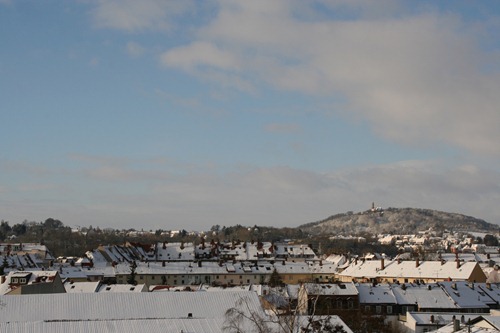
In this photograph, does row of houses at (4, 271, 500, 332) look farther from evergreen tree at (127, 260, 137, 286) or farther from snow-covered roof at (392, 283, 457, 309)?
evergreen tree at (127, 260, 137, 286)

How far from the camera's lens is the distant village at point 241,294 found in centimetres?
4555

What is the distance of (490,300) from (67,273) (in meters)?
56.5

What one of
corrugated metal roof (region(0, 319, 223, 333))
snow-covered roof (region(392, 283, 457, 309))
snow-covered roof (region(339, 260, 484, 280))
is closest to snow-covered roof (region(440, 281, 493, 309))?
snow-covered roof (region(392, 283, 457, 309))

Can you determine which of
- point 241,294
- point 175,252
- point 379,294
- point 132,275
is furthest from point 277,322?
point 175,252

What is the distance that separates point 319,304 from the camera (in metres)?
65.4

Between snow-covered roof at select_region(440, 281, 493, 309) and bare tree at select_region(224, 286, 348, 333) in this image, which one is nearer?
bare tree at select_region(224, 286, 348, 333)

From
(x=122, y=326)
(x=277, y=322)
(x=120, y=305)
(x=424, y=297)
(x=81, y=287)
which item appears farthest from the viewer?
(x=81, y=287)

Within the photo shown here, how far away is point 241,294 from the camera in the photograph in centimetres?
5222

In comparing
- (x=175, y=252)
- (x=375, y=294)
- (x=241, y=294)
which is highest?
(x=175, y=252)

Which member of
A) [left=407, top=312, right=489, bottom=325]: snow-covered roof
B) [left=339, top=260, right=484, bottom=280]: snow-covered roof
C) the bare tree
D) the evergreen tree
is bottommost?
[left=407, top=312, right=489, bottom=325]: snow-covered roof

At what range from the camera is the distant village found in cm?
4555

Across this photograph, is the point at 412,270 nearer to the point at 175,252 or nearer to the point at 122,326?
the point at 175,252

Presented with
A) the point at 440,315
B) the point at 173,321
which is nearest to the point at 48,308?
the point at 173,321

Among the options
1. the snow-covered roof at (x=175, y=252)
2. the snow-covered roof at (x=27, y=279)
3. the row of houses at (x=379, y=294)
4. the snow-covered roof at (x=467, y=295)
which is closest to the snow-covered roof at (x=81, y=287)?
the row of houses at (x=379, y=294)
